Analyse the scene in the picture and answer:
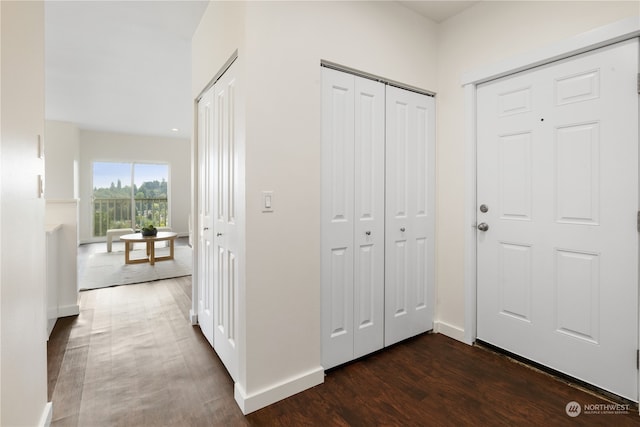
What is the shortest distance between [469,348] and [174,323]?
8.38 feet

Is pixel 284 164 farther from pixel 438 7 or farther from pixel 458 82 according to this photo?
pixel 438 7

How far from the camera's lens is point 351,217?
213cm

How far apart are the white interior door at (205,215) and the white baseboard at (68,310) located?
1.38 meters

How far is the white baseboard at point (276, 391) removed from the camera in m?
1.68

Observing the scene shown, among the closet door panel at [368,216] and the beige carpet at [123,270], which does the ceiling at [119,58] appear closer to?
the closet door panel at [368,216]

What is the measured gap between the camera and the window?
7773mm

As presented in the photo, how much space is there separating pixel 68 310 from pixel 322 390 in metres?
2.78

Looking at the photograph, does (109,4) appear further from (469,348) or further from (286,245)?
(469,348)

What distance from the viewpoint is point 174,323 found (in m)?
2.90

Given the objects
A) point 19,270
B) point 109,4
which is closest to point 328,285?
point 19,270

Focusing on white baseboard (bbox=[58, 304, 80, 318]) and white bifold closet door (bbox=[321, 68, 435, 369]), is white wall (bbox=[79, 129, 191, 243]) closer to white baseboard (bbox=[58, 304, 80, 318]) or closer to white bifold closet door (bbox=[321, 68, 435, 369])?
white baseboard (bbox=[58, 304, 80, 318])
